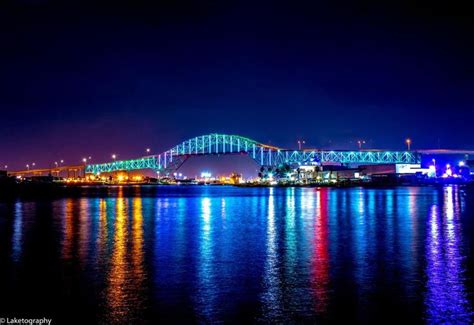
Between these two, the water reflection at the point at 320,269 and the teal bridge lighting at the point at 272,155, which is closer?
the water reflection at the point at 320,269

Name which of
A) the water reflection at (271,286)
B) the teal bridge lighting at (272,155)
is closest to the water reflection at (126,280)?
the water reflection at (271,286)

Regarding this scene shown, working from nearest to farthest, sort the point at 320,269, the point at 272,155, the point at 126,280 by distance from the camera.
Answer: the point at 126,280 < the point at 320,269 < the point at 272,155

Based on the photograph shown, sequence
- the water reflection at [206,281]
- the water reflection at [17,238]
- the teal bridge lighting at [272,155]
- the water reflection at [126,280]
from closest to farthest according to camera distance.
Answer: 1. the water reflection at [126,280]
2. the water reflection at [206,281]
3. the water reflection at [17,238]
4. the teal bridge lighting at [272,155]

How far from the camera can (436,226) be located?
21781mm

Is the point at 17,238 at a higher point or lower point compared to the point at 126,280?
higher

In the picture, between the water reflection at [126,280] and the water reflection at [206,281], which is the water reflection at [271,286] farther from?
the water reflection at [126,280]

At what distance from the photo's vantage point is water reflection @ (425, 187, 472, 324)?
8367 mm

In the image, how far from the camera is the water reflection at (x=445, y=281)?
27.5ft

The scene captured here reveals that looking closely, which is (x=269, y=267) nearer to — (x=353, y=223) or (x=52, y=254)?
(x=52, y=254)

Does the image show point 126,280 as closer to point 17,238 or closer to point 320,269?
point 320,269

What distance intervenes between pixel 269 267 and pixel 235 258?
1649 mm

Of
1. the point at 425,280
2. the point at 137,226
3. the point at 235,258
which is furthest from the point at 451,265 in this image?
the point at 137,226

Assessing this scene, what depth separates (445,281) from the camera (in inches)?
418

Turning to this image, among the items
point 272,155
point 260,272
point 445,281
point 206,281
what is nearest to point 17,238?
point 206,281
